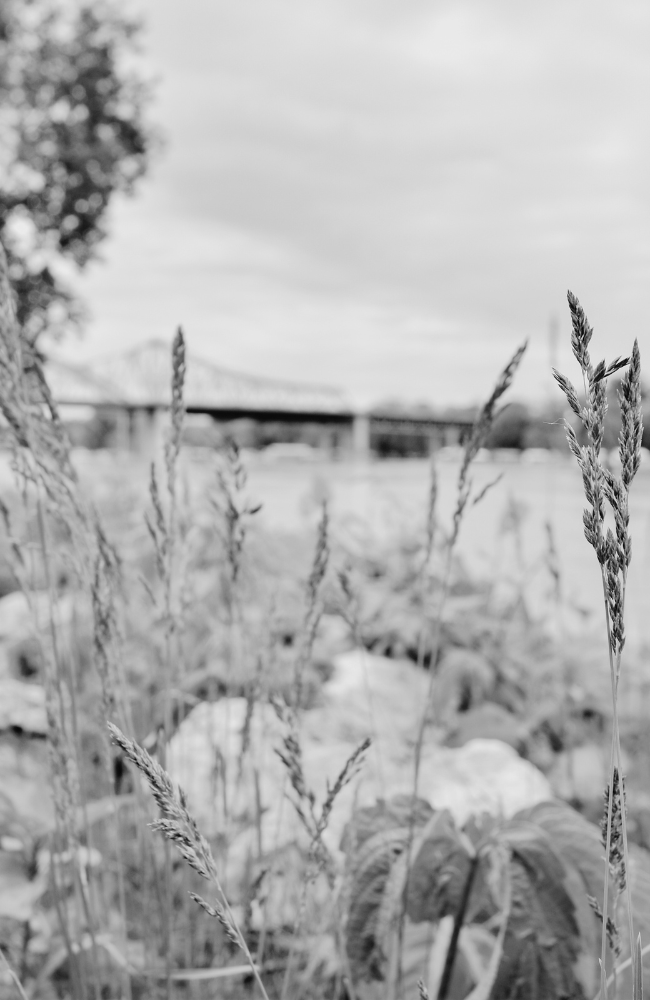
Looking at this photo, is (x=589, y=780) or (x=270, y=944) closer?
(x=270, y=944)

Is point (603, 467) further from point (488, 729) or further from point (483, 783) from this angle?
point (488, 729)

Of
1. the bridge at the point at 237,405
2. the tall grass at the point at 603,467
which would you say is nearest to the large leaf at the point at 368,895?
the tall grass at the point at 603,467

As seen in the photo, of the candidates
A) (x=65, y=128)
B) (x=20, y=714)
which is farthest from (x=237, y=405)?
(x=20, y=714)

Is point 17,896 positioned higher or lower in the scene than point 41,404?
lower

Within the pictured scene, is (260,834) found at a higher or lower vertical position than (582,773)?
higher

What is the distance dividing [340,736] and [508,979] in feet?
3.17

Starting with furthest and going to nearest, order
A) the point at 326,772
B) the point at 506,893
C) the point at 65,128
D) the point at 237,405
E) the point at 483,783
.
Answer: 1. the point at 237,405
2. the point at 65,128
3. the point at 483,783
4. the point at 326,772
5. the point at 506,893

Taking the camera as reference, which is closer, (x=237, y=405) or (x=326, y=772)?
(x=326, y=772)

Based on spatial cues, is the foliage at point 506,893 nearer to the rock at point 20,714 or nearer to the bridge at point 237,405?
the rock at point 20,714

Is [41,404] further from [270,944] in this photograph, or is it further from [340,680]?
[340,680]

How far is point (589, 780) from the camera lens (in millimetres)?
1751

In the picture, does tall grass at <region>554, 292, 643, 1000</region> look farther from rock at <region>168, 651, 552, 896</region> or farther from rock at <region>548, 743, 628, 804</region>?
rock at <region>548, 743, 628, 804</region>

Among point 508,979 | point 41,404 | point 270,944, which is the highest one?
point 41,404

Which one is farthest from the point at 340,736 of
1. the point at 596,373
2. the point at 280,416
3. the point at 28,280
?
the point at 280,416
